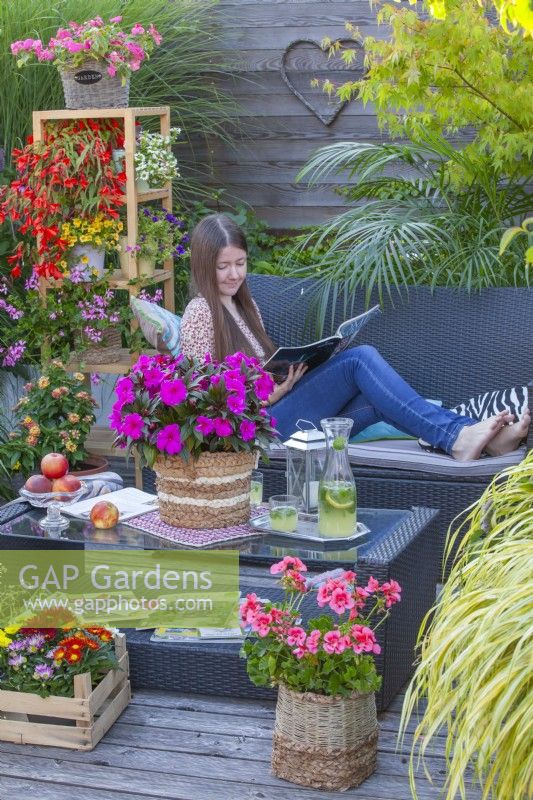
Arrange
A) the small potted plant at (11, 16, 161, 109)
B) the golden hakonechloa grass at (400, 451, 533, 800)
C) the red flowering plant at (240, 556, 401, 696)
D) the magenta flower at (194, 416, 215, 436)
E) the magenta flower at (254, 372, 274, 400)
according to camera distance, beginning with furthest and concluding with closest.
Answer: the small potted plant at (11, 16, 161, 109) → the magenta flower at (254, 372, 274, 400) → the magenta flower at (194, 416, 215, 436) → the red flowering plant at (240, 556, 401, 696) → the golden hakonechloa grass at (400, 451, 533, 800)

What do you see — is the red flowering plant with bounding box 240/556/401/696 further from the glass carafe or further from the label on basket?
the label on basket

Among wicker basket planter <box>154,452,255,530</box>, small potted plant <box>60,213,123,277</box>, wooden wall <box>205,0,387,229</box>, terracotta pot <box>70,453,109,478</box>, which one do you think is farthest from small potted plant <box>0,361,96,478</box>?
wooden wall <box>205,0,387,229</box>

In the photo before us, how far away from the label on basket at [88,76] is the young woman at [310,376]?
1111mm

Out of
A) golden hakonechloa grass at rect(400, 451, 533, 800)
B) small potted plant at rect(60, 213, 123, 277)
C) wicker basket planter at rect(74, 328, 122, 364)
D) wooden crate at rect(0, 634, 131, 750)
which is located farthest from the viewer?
wicker basket planter at rect(74, 328, 122, 364)

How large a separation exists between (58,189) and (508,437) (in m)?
2.16

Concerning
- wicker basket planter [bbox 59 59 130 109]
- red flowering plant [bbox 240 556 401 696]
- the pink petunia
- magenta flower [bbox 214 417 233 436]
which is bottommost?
red flowering plant [bbox 240 556 401 696]

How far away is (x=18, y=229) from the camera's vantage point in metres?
5.01

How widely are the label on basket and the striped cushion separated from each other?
3.46 ft

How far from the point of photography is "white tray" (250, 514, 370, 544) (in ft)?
9.25

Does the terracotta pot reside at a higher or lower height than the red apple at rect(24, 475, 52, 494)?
lower

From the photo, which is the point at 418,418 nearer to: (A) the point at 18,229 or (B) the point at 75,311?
(B) the point at 75,311

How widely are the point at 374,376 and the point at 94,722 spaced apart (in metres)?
1.65

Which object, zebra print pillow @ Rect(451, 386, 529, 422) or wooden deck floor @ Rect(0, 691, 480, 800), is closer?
wooden deck floor @ Rect(0, 691, 480, 800)

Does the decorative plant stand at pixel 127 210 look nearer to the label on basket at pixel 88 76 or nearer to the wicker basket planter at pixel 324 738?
the label on basket at pixel 88 76
